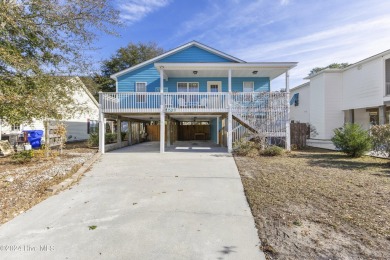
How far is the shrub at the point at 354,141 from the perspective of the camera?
9370 millimetres

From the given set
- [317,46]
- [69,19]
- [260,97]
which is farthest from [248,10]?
[69,19]

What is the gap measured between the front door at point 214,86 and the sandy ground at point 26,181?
10782 mm

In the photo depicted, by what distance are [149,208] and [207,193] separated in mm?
1520

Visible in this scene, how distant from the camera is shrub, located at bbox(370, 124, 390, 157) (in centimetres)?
839

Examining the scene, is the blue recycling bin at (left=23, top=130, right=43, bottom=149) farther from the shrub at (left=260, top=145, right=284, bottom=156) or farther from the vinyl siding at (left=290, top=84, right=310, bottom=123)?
the vinyl siding at (left=290, top=84, right=310, bottom=123)

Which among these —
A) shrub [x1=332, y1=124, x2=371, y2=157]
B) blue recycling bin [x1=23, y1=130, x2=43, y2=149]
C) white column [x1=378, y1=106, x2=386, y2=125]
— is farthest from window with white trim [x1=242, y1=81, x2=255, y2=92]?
blue recycling bin [x1=23, y1=130, x2=43, y2=149]

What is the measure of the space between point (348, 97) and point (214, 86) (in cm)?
1125

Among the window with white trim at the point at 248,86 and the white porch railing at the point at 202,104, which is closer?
A: the white porch railing at the point at 202,104

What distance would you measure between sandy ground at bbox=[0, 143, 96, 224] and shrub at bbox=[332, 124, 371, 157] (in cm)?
1112

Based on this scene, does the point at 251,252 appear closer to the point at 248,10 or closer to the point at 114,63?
the point at 248,10

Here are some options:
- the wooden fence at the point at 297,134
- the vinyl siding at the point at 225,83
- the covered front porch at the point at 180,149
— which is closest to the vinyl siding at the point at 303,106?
the vinyl siding at the point at 225,83

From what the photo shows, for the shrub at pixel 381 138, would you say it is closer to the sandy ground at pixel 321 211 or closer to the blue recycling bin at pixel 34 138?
the sandy ground at pixel 321 211

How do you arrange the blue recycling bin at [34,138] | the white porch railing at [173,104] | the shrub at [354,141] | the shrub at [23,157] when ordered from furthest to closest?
the blue recycling bin at [34,138], the white porch railing at [173,104], the shrub at [354,141], the shrub at [23,157]

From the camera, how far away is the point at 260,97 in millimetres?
12039
